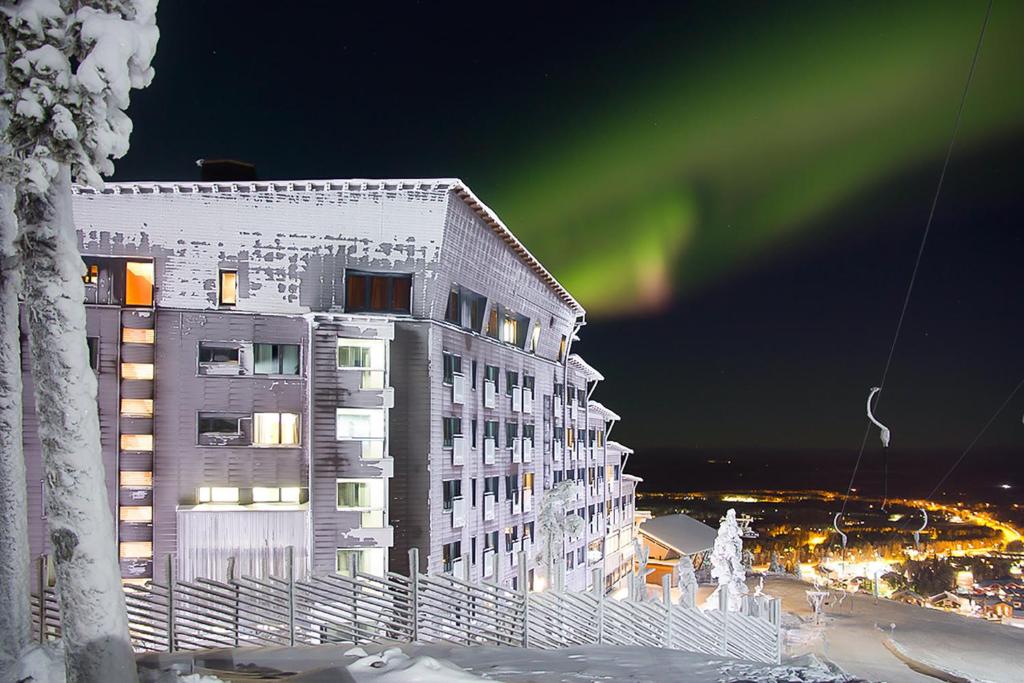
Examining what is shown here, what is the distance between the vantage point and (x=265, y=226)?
33.1 m

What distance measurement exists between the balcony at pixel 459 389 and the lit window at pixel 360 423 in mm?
4399

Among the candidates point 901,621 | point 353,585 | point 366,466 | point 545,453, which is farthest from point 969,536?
point 353,585

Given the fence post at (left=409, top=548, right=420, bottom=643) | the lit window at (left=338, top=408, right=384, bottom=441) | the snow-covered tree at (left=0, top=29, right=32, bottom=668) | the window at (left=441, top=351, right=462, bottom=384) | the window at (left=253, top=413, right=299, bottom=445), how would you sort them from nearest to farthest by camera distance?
the snow-covered tree at (left=0, top=29, right=32, bottom=668) → the fence post at (left=409, top=548, right=420, bottom=643) → the window at (left=253, top=413, right=299, bottom=445) → the lit window at (left=338, top=408, right=384, bottom=441) → the window at (left=441, top=351, right=462, bottom=384)

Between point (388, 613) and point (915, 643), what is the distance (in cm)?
4321

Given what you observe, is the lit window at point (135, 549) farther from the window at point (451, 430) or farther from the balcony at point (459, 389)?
the balcony at point (459, 389)

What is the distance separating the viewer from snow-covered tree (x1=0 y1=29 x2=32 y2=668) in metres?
12.2

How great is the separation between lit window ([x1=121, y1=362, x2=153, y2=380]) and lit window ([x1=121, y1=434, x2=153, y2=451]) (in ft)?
7.61

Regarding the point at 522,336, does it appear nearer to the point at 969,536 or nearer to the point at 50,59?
the point at 50,59

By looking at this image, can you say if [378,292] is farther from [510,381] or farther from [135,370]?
[510,381]

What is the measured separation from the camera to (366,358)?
1331 inches

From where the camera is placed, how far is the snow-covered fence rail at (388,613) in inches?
631

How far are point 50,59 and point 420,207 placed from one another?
24.2m

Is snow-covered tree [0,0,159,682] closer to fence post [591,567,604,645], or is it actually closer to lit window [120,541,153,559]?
fence post [591,567,604,645]

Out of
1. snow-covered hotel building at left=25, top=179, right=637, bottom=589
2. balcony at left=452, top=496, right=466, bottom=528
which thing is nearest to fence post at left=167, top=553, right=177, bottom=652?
snow-covered hotel building at left=25, top=179, right=637, bottom=589
